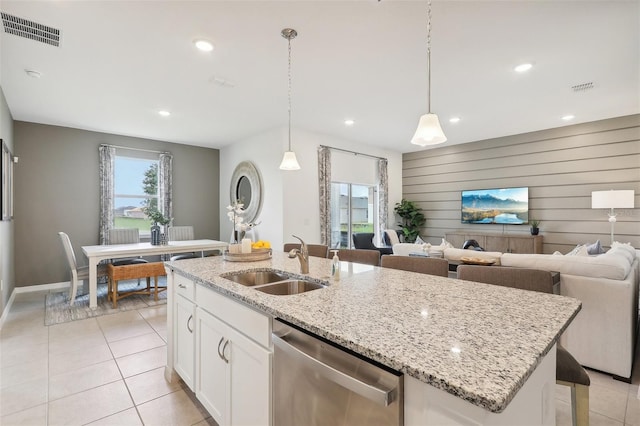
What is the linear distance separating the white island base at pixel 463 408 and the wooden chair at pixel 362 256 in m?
1.77

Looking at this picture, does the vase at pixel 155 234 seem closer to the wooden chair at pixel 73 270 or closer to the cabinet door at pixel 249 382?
the wooden chair at pixel 73 270

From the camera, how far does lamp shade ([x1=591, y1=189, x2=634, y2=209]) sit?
4.37 m

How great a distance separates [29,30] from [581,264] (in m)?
4.94

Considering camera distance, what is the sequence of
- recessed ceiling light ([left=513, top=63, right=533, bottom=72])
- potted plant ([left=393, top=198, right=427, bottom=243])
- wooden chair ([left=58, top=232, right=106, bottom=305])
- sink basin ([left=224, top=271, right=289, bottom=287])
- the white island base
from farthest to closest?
potted plant ([left=393, top=198, right=427, bottom=243])
wooden chair ([left=58, top=232, right=106, bottom=305])
recessed ceiling light ([left=513, top=63, right=533, bottom=72])
sink basin ([left=224, top=271, right=289, bottom=287])
the white island base

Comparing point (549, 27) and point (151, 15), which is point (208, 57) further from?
point (549, 27)

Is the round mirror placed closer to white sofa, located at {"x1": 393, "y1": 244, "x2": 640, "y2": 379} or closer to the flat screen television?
the flat screen television

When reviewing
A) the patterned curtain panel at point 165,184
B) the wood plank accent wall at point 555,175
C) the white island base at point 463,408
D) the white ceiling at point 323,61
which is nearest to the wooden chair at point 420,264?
the white island base at point 463,408

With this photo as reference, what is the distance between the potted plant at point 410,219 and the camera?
23.9 ft

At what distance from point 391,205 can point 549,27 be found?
5.15 meters

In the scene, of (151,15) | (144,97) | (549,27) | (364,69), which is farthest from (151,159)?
(549,27)

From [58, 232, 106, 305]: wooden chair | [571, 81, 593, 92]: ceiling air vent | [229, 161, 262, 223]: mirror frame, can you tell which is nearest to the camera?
[571, 81, 593, 92]: ceiling air vent

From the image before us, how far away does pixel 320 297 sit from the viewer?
4.72 ft

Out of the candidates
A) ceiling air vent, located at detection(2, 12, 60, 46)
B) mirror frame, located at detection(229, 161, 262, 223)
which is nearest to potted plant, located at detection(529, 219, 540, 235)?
mirror frame, located at detection(229, 161, 262, 223)

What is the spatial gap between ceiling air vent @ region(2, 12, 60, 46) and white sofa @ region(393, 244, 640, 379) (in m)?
4.61
